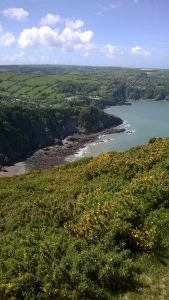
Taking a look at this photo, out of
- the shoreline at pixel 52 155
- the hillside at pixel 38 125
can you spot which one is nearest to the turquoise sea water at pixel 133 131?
the shoreline at pixel 52 155

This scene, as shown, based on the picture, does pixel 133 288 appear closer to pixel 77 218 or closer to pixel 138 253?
pixel 138 253

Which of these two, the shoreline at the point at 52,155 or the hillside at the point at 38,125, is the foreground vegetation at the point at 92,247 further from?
the hillside at the point at 38,125

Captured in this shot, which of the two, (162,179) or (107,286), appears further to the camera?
(162,179)

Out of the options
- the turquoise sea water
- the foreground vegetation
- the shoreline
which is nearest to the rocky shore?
the shoreline

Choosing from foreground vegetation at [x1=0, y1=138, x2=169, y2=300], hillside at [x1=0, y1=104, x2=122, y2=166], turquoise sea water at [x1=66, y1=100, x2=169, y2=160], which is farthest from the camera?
turquoise sea water at [x1=66, y1=100, x2=169, y2=160]

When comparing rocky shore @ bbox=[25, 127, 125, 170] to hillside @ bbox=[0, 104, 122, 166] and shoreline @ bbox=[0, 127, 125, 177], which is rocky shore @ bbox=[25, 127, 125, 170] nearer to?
shoreline @ bbox=[0, 127, 125, 177]

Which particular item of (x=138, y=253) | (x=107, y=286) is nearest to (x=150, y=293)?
(x=107, y=286)
